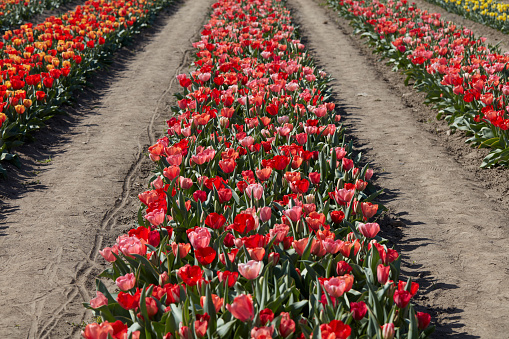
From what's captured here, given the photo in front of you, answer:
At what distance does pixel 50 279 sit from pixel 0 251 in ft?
2.46

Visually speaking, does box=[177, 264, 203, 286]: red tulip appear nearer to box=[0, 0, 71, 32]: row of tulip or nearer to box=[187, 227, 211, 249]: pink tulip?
box=[187, 227, 211, 249]: pink tulip

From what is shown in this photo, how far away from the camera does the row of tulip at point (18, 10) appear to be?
1499 cm

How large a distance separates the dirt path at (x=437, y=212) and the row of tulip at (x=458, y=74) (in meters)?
0.28

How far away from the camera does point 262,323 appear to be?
2.45 metres

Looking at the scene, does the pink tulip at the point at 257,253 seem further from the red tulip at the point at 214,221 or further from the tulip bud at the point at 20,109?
the tulip bud at the point at 20,109

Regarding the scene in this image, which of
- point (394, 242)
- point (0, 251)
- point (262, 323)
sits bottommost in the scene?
point (0, 251)

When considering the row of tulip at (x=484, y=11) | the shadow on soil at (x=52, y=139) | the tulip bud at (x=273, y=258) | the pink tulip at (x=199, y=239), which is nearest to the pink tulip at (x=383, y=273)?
the tulip bud at (x=273, y=258)

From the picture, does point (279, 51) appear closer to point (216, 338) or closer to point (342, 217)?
point (342, 217)

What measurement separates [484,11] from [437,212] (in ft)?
38.4

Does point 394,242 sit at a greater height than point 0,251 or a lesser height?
greater

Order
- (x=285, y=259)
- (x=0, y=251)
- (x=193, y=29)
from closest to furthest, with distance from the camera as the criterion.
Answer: (x=285, y=259), (x=0, y=251), (x=193, y=29)

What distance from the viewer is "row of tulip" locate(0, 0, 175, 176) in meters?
6.77

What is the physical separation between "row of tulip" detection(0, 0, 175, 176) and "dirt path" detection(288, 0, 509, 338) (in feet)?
14.3

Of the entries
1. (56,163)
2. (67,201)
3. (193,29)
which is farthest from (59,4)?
(67,201)
